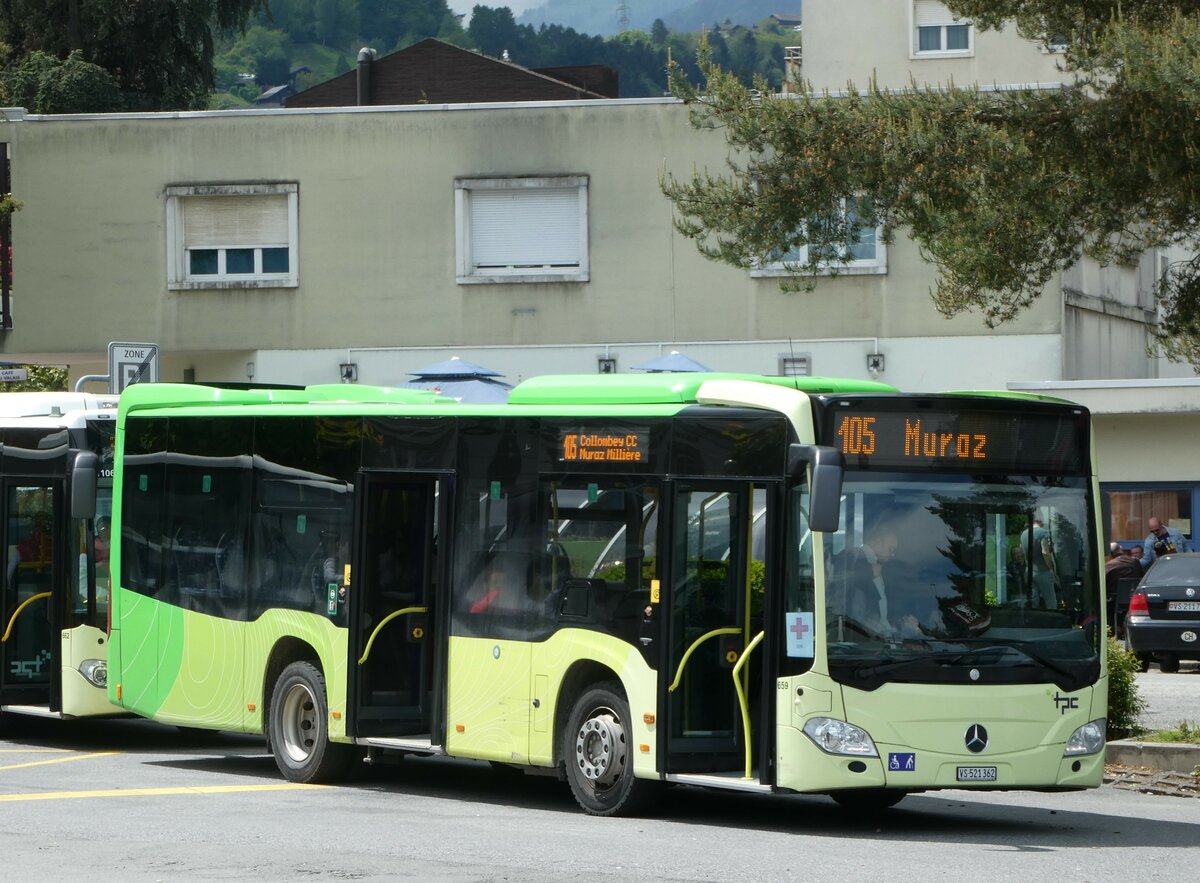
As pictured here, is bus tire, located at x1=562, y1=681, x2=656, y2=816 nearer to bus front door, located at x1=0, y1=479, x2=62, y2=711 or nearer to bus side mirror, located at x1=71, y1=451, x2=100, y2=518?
bus side mirror, located at x1=71, y1=451, x2=100, y2=518

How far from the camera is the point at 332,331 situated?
33.2m

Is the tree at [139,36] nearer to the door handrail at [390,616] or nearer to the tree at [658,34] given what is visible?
the door handrail at [390,616]

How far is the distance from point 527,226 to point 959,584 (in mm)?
21310

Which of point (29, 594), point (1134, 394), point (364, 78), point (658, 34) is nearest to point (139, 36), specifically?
point (364, 78)

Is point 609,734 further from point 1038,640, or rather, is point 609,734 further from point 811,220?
point 811,220

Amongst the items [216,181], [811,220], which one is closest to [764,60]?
[216,181]

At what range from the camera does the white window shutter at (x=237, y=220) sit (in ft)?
109

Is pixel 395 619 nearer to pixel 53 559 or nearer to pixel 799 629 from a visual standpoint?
pixel 799 629

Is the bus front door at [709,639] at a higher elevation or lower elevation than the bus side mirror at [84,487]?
lower

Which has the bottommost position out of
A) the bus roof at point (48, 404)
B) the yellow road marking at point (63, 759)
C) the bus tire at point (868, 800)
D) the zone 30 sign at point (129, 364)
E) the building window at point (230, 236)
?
the yellow road marking at point (63, 759)

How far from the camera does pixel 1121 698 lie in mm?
16625

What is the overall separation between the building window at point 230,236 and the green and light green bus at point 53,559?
15.5m

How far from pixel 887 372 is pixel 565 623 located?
63.4 feet

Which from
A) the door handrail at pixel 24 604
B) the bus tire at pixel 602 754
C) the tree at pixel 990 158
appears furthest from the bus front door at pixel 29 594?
the bus tire at pixel 602 754
